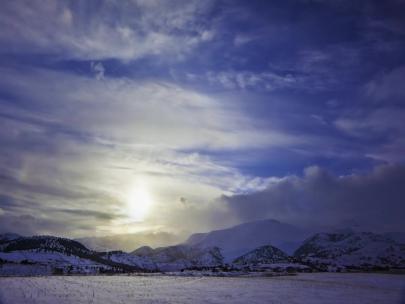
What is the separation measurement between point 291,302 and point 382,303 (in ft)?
54.5

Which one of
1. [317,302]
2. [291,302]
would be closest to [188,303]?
[291,302]

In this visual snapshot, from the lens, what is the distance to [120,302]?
73.1m

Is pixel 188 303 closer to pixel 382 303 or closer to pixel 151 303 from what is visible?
pixel 151 303

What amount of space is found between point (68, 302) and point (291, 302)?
1529 inches

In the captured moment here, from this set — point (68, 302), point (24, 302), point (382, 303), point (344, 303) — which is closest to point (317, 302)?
point (344, 303)

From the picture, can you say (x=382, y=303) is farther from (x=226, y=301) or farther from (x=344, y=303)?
(x=226, y=301)

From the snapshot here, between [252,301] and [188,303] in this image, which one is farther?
[252,301]

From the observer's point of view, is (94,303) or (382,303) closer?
(94,303)

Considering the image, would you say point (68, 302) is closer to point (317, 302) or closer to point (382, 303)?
point (317, 302)

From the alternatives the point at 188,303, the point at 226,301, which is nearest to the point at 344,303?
the point at 226,301

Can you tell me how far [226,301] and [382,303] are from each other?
92.3 feet

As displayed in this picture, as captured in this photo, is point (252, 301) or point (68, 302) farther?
point (252, 301)

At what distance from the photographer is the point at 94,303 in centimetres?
7088

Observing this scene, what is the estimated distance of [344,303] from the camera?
75812 millimetres
